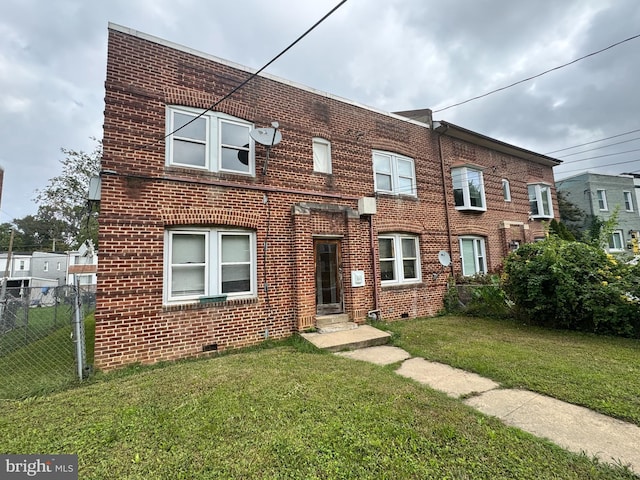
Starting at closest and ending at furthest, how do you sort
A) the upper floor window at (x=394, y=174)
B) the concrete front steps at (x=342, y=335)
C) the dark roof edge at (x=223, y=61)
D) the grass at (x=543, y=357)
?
the grass at (x=543, y=357)
the dark roof edge at (x=223, y=61)
the concrete front steps at (x=342, y=335)
the upper floor window at (x=394, y=174)

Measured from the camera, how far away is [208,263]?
6359 millimetres

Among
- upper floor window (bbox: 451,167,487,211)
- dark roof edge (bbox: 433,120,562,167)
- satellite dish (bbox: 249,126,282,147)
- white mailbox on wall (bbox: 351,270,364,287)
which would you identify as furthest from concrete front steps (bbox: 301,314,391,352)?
dark roof edge (bbox: 433,120,562,167)

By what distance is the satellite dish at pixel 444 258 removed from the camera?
1018 cm

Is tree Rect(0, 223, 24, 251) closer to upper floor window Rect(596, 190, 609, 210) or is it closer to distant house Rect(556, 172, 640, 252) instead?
distant house Rect(556, 172, 640, 252)

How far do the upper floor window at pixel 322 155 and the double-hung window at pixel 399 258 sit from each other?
277cm

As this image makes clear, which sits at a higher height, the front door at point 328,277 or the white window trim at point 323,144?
the white window trim at point 323,144

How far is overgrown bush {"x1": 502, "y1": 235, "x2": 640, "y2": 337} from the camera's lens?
656cm

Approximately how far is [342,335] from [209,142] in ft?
17.6

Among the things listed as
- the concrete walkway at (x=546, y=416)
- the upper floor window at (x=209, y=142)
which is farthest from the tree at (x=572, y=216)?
the upper floor window at (x=209, y=142)

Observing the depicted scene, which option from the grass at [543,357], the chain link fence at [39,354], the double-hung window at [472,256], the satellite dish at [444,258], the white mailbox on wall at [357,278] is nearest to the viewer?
the grass at [543,357]

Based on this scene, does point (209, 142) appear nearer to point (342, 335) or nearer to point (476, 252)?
point (342, 335)

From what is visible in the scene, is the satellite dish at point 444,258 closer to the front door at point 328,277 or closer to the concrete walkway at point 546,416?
the front door at point 328,277

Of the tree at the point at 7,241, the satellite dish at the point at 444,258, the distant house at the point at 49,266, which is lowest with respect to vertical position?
the satellite dish at the point at 444,258

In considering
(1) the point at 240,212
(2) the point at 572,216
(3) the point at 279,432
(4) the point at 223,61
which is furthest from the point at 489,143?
(2) the point at 572,216
